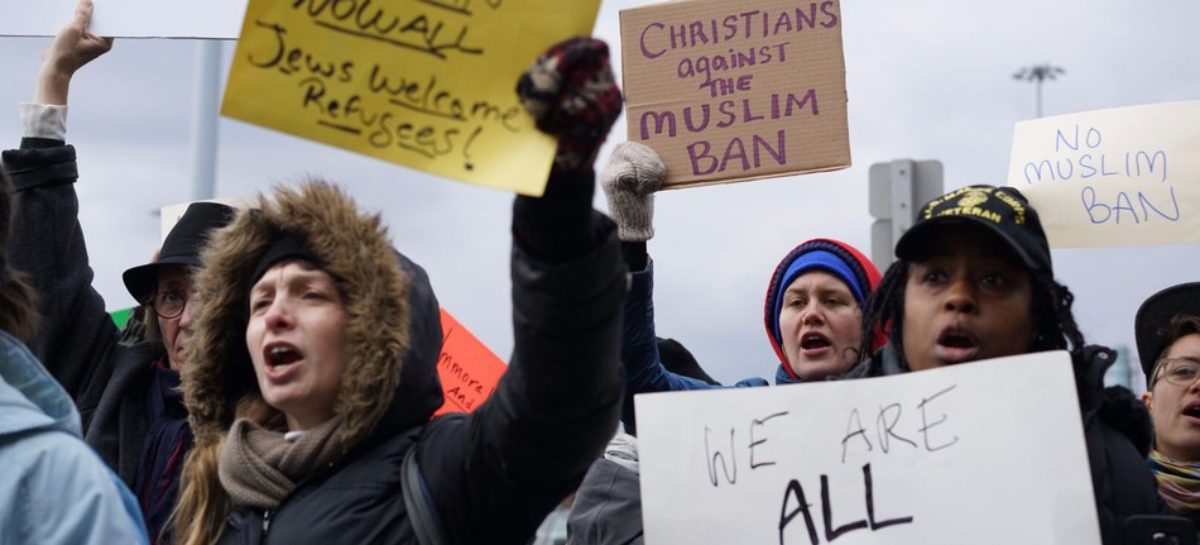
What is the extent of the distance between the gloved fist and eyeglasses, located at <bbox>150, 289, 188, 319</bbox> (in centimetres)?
209

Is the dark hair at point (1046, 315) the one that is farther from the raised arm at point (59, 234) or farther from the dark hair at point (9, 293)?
the raised arm at point (59, 234)

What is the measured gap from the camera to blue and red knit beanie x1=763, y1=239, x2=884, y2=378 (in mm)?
3896

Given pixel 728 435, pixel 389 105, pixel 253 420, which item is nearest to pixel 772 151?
pixel 728 435

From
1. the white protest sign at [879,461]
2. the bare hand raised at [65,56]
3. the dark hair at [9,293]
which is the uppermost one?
the bare hand raised at [65,56]

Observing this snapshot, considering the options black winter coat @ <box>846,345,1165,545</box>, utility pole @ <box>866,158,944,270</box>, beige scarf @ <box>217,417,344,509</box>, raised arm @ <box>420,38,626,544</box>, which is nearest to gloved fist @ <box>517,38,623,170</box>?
raised arm @ <box>420,38,626,544</box>

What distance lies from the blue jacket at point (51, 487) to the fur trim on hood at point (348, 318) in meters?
0.58

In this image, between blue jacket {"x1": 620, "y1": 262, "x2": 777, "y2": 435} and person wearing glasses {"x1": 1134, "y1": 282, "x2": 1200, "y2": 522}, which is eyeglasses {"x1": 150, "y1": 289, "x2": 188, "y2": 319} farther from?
person wearing glasses {"x1": 1134, "y1": 282, "x2": 1200, "y2": 522}

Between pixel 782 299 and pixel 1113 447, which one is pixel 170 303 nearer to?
pixel 782 299

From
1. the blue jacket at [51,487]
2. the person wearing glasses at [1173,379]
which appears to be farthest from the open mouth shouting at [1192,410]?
the blue jacket at [51,487]

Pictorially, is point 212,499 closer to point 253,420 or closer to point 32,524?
point 253,420

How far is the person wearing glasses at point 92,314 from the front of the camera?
12.0 feet

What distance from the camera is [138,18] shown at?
12.7ft

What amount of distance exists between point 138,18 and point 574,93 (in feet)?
6.94

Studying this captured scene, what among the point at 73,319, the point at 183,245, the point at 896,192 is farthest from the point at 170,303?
the point at 896,192
